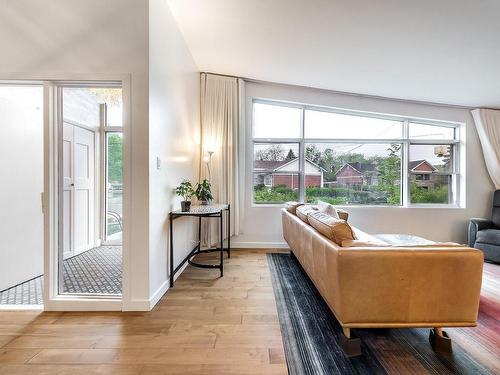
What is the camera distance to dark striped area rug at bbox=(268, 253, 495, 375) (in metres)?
1.47

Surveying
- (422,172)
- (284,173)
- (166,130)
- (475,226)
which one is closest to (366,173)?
(422,172)

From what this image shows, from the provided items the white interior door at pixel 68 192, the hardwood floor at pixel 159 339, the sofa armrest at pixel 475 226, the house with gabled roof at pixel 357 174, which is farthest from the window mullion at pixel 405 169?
the white interior door at pixel 68 192

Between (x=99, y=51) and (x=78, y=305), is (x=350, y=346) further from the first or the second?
(x=99, y=51)

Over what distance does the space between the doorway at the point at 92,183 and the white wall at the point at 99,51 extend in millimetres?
916

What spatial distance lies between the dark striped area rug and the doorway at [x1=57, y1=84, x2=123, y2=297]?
2072 mm

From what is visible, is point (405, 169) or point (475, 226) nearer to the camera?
point (475, 226)

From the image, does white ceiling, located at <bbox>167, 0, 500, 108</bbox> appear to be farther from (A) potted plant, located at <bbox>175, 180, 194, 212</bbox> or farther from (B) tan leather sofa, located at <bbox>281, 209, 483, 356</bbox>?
(B) tan leather sofa, located at <bbox>281, 209, 483, 356</bbox>

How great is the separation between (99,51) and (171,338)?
2.41m

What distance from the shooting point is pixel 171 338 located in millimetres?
1739

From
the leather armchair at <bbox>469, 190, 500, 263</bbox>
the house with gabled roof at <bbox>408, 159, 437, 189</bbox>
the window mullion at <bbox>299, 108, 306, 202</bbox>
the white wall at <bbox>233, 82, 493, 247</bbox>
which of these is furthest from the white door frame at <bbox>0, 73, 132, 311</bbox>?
the leather armchair at <bbox>469, 190, 500, 263</bbox>

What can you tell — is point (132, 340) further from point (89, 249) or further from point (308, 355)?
point (89, 249)

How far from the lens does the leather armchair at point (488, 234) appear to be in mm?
3398

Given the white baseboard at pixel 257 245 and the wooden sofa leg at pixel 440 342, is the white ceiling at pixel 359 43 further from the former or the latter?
the white baseboard at pixel 257 245

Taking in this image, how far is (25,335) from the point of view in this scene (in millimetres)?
1788
